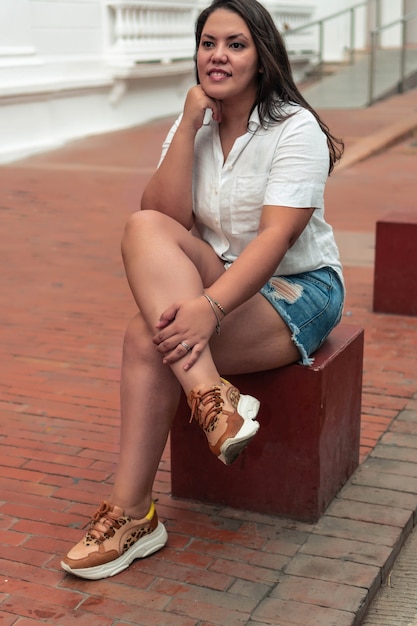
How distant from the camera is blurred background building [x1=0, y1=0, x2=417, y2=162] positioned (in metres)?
10.9

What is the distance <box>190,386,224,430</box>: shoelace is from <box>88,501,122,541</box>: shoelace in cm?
42

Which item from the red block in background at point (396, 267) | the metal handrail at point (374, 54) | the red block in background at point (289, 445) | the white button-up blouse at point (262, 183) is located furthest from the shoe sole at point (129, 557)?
the metal handrail at point (374, 54)

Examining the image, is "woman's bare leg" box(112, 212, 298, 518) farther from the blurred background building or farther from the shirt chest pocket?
the blurred background building

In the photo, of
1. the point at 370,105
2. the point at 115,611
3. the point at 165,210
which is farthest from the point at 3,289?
the point at 370,105

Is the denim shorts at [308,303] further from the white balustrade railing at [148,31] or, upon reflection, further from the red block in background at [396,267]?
the white balustrade railing at [148,31]

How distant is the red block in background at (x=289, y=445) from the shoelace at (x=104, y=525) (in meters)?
0.43

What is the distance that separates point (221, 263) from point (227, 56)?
61 cm

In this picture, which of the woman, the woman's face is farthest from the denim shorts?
the woman's face

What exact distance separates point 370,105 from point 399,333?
1121 cm

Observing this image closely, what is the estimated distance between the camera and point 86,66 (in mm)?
12562

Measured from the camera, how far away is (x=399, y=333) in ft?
16.2

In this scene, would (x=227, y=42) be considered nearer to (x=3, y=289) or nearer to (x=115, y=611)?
(x=115, y=611)

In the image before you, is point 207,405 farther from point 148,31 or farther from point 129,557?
point 148,31

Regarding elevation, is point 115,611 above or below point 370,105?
above
